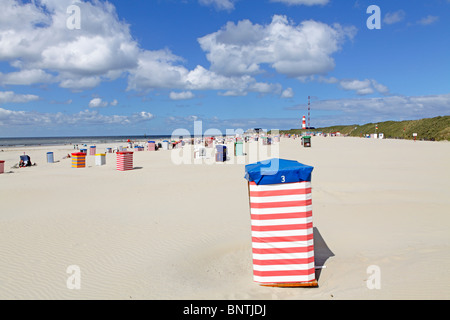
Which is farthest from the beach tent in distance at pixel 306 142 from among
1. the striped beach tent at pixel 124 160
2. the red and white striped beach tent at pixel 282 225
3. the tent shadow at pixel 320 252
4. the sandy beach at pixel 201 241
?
the red and white striped beach tent at pixel 282 225

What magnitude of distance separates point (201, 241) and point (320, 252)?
8.81 feet

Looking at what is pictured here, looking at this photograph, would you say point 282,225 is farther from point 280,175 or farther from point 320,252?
point 320,252

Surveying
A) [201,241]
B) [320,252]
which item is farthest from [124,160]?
[320,252]

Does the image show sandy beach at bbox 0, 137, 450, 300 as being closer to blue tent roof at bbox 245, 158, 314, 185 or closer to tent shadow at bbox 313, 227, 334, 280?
tent shadow at bbox 313, 227, 334, 280

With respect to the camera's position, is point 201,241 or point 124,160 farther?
point 124,160

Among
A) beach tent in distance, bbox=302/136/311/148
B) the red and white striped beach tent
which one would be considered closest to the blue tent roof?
the red and white striped beach tent

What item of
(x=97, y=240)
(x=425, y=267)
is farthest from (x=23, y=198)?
(x=425, y=267)

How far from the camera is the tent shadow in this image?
533cm

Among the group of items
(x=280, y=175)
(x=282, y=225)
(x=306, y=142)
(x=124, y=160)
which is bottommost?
(x=282, y=225)

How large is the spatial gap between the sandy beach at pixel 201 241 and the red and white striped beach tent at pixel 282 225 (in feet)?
0.93

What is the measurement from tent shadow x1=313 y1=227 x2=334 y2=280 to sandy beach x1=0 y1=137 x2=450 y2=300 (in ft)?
0.07

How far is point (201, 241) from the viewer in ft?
22.8

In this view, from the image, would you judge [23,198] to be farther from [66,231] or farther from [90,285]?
[90,285]

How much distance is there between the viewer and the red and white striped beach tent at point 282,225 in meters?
4.52
